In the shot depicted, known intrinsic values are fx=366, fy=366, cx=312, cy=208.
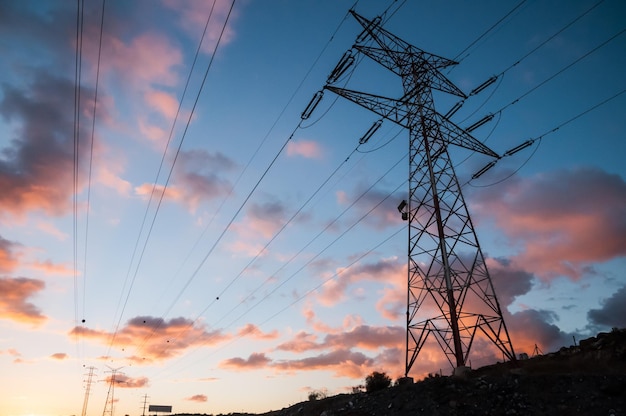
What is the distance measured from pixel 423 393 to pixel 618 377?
8440 mm

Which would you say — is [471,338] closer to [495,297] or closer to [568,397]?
[495,297]

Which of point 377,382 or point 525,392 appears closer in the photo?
point 525,392

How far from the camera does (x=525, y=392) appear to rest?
16578 millimetres

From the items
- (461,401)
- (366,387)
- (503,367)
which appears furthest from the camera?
(366,387)

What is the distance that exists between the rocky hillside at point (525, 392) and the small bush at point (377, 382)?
24.8 ft

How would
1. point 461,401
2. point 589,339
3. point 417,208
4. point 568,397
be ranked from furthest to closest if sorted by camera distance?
1. point 589,339
2. point 417,208
3. point 461,401
4. point 568,397

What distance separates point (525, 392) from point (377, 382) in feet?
56.7

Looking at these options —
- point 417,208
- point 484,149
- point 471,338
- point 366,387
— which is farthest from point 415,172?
point 366,387

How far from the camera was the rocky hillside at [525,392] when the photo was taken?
1519 centimetres

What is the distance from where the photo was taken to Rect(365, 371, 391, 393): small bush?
3050cm

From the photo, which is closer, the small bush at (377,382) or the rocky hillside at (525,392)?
A: the rocky hillside at (525,392)

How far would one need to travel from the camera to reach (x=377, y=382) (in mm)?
31922

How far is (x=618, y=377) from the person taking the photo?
15.8 m

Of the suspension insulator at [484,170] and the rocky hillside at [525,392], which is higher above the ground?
the suspension insulator at [484,170]
